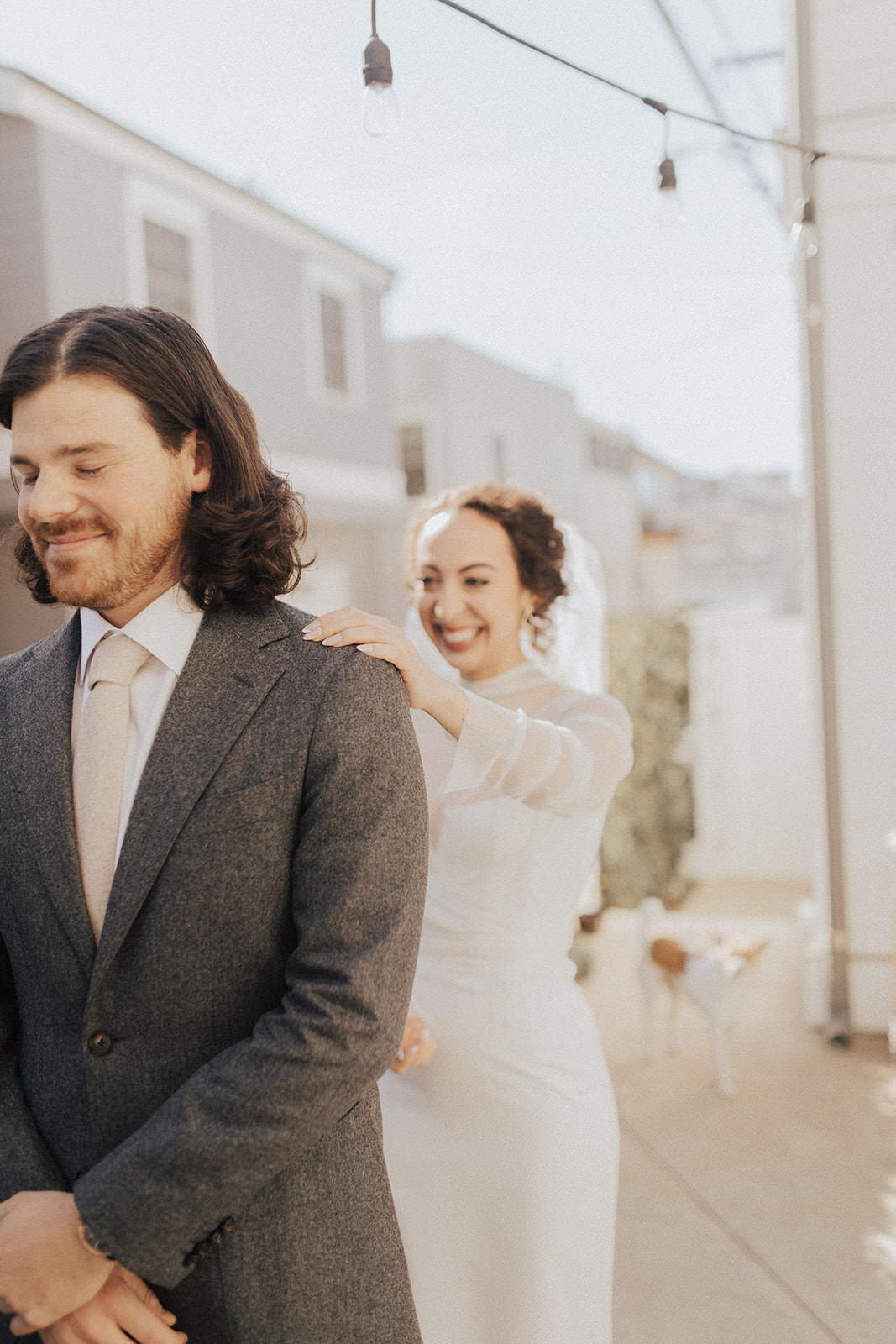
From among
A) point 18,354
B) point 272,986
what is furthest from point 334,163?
point 272,986

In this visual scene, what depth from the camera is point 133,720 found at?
1.11m

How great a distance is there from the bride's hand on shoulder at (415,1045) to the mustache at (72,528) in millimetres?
853

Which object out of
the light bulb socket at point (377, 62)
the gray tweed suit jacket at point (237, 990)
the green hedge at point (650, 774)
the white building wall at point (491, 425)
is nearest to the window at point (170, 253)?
the white building wall at point (491, 425)

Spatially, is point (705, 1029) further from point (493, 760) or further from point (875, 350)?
point (493, 760)

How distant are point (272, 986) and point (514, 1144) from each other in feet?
2.73

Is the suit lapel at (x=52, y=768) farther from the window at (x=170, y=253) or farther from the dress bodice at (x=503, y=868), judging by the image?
the window at (x=170, y=253)

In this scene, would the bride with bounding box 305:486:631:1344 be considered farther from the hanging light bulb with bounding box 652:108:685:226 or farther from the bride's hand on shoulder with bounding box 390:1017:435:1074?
the hanging light bulb with bounding box 652:108:685:226

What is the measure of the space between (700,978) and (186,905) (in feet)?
11.1

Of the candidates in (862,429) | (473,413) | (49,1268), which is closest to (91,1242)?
(49,1268)

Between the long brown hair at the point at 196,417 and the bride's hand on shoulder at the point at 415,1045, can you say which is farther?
the bride's hand on shoulder at the point at 415,1045

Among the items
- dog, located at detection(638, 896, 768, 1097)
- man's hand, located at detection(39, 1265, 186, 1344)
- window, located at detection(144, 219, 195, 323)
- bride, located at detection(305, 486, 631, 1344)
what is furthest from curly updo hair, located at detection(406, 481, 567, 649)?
window, located at detection(144, 219, 195, 323)

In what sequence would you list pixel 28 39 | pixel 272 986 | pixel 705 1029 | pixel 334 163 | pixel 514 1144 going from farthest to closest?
pixel 334 163 → pixel 705 1029 → pixel 28 39 → pixel 514 1144 → pixel 272 986

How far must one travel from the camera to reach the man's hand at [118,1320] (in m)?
0.98

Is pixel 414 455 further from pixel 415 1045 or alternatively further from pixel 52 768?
pixel 52 768
